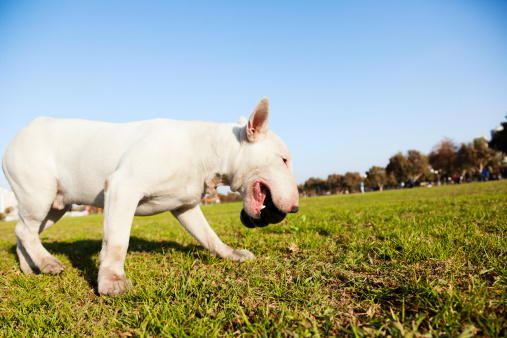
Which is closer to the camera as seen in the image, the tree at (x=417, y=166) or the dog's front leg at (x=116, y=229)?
the dog's front leg at (x=116, y=229)

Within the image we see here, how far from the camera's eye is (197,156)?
9.83 feet

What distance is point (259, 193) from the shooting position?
2.84 meters

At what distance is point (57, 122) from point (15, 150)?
0.56 metres

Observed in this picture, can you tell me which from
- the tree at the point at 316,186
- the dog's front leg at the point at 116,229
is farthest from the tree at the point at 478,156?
the dog's front leg at the point at 116,229

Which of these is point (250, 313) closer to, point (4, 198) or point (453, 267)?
point (453, 267)

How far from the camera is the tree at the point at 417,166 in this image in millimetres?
67312

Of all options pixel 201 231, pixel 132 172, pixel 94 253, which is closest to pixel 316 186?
pixel 94 253

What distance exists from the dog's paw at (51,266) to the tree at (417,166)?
74770 mm

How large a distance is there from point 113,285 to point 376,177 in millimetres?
86763

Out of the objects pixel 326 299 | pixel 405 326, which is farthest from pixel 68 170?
pixel 405 326

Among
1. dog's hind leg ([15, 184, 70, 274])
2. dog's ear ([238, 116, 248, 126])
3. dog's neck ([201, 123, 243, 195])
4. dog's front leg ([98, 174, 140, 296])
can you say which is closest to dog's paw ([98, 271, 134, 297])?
dog's front leg ([98, 174, 140, 296])

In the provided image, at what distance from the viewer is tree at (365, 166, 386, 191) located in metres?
80.5

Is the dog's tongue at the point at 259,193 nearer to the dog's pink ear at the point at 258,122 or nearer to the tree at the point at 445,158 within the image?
the dog's pink ear at the point at 258,122

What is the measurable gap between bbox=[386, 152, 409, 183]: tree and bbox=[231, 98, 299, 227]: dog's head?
73.9 meters
